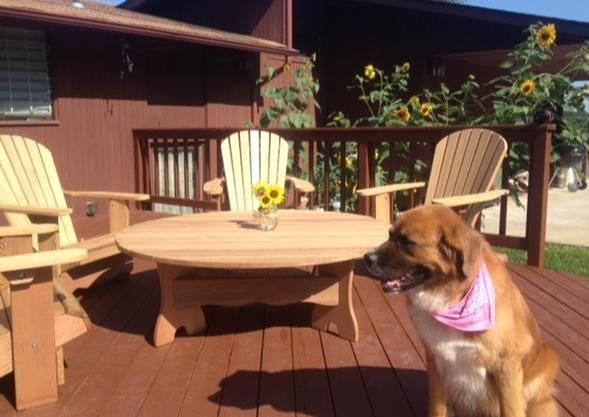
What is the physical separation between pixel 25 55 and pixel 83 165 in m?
1.27

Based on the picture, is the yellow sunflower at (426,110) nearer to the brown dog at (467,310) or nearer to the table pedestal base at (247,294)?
the table pedestal base at (247,294)

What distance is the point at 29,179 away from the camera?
3.24 metres

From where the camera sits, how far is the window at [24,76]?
5484 mm

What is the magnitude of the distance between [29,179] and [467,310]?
2.72 metres

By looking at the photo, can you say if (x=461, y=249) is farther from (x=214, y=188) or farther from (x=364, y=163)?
(x=364, y=163)

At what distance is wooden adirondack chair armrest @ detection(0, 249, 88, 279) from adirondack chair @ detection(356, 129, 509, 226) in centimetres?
187

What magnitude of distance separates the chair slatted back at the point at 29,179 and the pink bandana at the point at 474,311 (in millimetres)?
2297

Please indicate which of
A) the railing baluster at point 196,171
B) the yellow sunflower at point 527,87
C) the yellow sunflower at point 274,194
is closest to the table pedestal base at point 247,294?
the yellow sunflower at point 274,194

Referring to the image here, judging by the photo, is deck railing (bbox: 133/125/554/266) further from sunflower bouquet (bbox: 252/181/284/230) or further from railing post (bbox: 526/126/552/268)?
sunflower bouquet (bbox: 252/181/284/230)

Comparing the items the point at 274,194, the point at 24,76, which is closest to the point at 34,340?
the point at 274,194

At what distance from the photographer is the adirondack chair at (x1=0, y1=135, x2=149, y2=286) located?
2.92 metres

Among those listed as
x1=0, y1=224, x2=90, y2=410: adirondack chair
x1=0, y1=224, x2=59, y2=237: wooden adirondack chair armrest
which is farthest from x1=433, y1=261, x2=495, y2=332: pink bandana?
x1=0, y1=224, x2=59, y2=237: wooden adirondack chair armrest

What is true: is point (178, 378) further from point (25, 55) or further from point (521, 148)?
point (25, 55)

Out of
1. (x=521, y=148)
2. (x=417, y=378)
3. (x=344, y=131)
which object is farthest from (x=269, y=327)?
(x=521, y=148)
